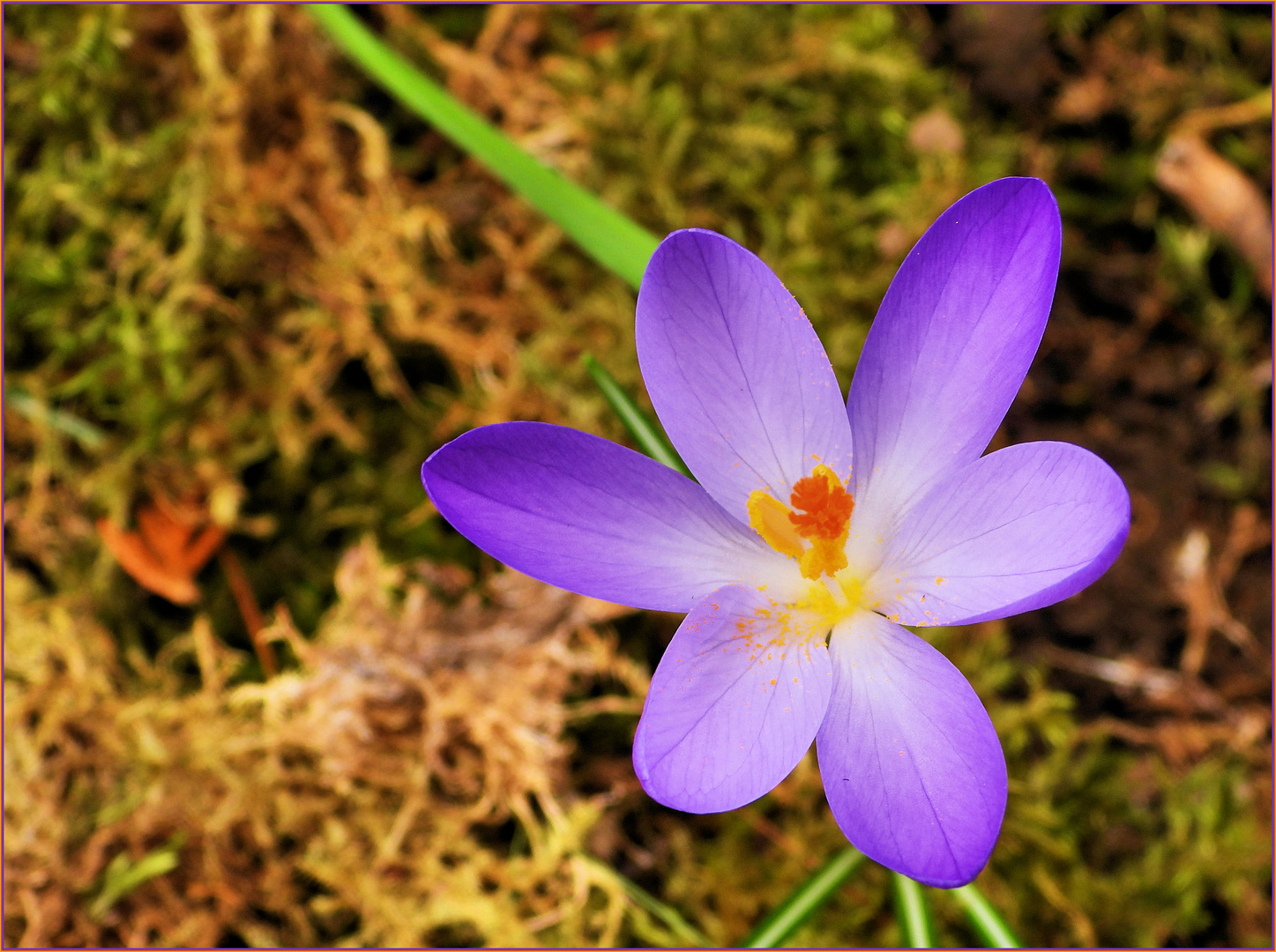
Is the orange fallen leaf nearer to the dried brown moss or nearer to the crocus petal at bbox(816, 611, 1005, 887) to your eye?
the dried brown moss

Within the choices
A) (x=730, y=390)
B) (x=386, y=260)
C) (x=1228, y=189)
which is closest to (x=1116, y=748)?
(x=1228, y=189)

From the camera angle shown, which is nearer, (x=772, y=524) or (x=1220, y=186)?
(x=772, y=524)

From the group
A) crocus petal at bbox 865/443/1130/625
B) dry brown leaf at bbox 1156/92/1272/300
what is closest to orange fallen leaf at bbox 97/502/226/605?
crocus petal at bbox 865/443/1130/625

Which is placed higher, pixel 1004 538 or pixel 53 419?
pixel 1004 538

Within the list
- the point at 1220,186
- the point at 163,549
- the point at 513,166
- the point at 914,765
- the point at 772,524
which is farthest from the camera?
the point at 1220,186

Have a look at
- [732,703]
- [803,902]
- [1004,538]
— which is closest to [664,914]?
[803,902]

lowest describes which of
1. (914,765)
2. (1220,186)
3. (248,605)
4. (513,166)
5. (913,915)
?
(248,605)

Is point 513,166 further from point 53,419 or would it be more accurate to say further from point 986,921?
point 986,921
